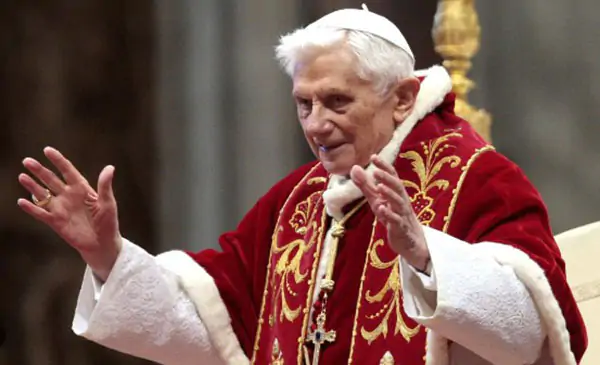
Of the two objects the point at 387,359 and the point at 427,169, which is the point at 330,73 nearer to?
the point at 427,169

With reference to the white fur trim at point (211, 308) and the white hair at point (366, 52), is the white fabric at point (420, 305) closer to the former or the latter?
the white fur trim at point (211, 308)

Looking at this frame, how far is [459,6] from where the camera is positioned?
4.20 meters

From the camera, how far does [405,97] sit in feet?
10.7

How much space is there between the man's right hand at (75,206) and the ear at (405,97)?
0.68m

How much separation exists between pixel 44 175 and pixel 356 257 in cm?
75

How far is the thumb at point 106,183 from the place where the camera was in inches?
116

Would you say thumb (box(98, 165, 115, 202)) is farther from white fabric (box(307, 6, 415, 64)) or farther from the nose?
white fabric (box(307, 6, 415, 64))

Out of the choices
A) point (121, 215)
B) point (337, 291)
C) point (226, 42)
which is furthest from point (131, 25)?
point (337, 291)

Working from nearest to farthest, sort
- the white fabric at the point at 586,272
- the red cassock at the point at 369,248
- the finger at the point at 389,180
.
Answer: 1. the finger at the point at 389,180
2. the red cassock at the point at 369,248
3. the white fabric at the point at 586,272

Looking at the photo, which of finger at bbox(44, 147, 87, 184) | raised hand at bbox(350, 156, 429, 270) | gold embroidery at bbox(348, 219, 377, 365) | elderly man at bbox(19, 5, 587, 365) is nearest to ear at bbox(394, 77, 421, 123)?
elderly man at bbox(19, 5, 587, 365)

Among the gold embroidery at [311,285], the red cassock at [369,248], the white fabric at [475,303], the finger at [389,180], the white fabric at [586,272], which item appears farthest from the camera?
the white fabric at [586,272]

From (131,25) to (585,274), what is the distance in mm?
2068

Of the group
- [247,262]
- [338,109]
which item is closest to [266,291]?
[247,262]

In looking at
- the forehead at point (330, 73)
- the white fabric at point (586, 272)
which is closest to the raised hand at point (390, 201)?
the forehead at point (330, 73)
